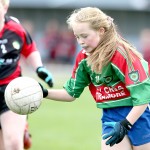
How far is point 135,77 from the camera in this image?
6.12 metres

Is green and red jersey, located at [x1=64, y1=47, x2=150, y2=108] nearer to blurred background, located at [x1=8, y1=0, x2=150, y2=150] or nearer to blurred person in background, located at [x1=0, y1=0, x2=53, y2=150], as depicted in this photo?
blurred person in background, located at [x1=0, y1=0, x2=53, y2=150]

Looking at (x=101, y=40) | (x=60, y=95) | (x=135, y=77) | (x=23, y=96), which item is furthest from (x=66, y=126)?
(x=135, y=77)

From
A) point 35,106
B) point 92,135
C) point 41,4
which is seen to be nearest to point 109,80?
point 35,106

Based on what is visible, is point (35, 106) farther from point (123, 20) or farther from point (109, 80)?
point (123, 20)

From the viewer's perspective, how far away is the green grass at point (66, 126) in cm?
1042

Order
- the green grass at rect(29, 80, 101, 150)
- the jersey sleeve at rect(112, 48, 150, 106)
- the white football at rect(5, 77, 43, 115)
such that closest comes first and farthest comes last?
the jersey sleeve at rect(112, 48, 150, 106) → the white football at rect(5, 77, 43, 115) → the green grass at rect(29, 80, 101, 150)

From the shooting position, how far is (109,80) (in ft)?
20.8

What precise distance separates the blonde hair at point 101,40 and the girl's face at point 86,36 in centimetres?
4

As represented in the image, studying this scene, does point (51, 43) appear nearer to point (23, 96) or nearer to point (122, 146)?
point (23, 96)

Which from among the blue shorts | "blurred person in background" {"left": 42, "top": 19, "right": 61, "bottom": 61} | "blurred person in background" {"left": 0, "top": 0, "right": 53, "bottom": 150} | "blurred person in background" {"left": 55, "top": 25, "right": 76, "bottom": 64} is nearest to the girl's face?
the blue shorts

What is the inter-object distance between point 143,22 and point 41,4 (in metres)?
4.34

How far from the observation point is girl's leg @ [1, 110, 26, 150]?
736 cm

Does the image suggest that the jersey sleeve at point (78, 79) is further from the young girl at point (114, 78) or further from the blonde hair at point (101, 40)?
the blonde hair at point (101, 40)

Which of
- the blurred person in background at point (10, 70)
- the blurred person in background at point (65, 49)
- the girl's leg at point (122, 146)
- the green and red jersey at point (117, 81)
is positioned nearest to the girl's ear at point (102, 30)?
the green and red jersey at point (117, 81)
